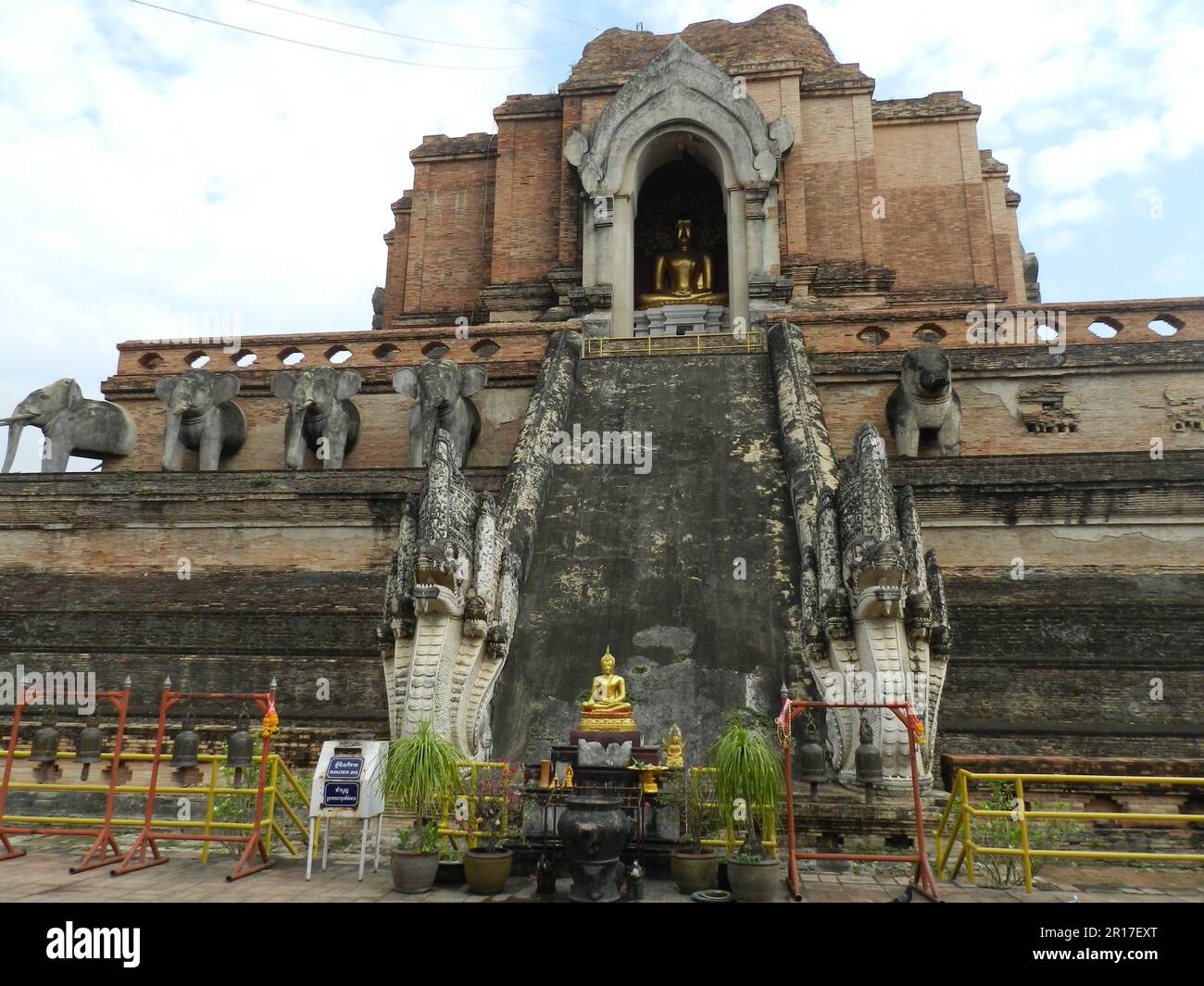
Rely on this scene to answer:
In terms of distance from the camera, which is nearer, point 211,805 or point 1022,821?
point 1022,821

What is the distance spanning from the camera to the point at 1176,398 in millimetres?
15398

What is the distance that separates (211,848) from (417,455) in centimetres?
827

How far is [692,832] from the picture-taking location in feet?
22.5

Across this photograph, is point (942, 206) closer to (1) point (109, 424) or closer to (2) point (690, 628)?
(2) point (690, 628)

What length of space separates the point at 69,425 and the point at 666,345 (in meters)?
10.7

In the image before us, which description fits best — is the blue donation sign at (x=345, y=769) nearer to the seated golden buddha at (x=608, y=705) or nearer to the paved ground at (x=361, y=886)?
the paved ground at (x=361, y=886)

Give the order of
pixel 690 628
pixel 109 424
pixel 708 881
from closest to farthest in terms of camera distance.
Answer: pixel 708 881, pixel 690 628, pixel 109 424

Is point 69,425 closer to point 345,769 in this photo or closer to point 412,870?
point 345,769

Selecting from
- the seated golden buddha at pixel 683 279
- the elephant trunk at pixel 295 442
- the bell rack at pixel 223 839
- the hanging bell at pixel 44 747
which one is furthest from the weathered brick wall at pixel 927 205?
the hanging bell at pixel 44 747

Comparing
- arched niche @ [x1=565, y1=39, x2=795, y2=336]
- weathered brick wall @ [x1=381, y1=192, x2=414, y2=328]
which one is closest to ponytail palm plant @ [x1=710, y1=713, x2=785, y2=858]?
arched niche @ [x1=565, y1=39, x2=795, y2=336]

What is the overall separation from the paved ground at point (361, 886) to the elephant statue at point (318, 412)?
918 cm

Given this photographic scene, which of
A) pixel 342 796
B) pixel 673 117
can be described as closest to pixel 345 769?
pixel 342 796

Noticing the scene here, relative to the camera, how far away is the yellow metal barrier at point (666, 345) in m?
16.2
